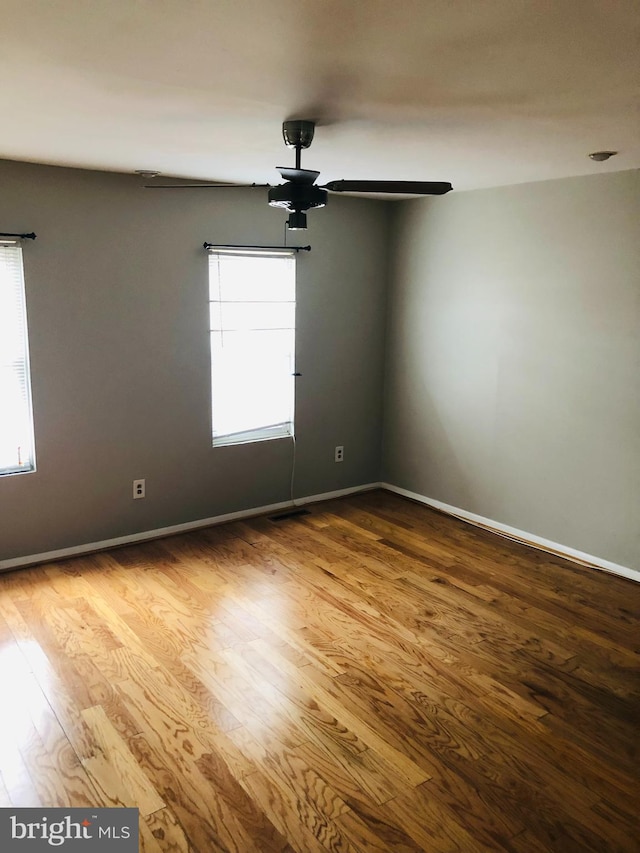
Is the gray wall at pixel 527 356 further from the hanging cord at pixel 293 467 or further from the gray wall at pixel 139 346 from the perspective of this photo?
the hanging cord at pixel 293 467

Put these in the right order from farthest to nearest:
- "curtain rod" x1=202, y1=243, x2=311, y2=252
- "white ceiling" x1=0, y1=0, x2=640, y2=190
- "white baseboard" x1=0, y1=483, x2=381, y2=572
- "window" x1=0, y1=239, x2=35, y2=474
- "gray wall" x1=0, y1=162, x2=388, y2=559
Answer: "curtain rod" x1=202, y1=243, x2=311, y2=252, "white baseboard" x1=0, y1=483, x2=381, y2=572, "gray wall" x1=0, y1=162, x2=388, y2=559, "window" x1=0, y1=239, x2=35, y2=474, "white ceiling" x1=0, y1=0, x2=640, y2=190

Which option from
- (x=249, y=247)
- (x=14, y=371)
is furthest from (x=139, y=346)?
(x=249, y=247)

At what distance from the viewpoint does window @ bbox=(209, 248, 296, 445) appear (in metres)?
4.51

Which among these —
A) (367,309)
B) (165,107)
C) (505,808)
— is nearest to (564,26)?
(165,107)

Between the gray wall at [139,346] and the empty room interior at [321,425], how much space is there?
2 centimetres

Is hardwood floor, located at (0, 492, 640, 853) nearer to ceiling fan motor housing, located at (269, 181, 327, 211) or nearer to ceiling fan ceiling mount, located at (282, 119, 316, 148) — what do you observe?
ceiling fan motor housing, located at (269, 181, 327, 211)

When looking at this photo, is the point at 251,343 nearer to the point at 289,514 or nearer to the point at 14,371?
the point at 289,514

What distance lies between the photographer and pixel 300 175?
2.67 metres

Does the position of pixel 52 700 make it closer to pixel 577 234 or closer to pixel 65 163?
pixel 65 163

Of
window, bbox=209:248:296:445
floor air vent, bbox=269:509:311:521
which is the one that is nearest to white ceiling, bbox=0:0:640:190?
window, bbox=209:248:296:445

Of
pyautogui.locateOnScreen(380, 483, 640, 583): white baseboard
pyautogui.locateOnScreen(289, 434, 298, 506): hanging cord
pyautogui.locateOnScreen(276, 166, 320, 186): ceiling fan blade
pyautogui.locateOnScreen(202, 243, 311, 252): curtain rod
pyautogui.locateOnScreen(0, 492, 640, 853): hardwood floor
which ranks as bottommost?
pyautogui.locateOnScreen(0, 492, 640, 853): hardwood floor

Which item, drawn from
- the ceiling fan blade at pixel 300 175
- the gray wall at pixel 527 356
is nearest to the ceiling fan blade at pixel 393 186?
the ceiling fan blade at pixel 300 175

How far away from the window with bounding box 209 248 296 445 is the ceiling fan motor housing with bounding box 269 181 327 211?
1673 mm

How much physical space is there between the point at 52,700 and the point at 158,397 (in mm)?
2063
